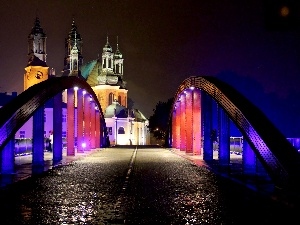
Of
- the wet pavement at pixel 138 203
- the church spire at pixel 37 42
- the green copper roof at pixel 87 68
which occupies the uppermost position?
the church spire at pixel 37 42

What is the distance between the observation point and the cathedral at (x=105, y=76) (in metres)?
98.0

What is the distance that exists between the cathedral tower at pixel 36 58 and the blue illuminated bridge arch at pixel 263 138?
276 ft

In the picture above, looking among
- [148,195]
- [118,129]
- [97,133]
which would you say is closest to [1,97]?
[118,129]

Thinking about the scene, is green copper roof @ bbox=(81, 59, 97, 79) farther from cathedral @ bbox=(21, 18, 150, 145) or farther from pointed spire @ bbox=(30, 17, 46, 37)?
pointed spire @ bbox=(30, 17, 46, 37)

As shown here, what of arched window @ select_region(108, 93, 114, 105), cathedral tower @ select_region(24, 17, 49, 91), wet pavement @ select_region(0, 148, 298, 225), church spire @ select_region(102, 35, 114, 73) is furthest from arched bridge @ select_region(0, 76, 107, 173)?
church spire @ select_region(102, 35, 114, 73)

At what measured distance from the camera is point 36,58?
102625 millimetres

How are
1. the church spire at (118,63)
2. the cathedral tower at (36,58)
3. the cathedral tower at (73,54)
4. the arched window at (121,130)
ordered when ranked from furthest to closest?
the church spire at (118,63)
the cathedral tower at (73,54)
the cathedral tower at (36,58)
the arched window at (121,130)

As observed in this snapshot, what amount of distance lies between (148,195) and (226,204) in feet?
6.56

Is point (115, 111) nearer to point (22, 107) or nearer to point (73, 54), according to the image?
point (73, 54)

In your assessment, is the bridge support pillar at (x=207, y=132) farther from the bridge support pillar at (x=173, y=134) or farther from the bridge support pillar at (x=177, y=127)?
the bridge support pillar at (x=173, y=134)

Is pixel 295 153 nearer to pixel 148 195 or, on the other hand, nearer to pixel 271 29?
pixel 148 195

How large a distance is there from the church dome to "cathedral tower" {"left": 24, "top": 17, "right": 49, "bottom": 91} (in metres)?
13.7

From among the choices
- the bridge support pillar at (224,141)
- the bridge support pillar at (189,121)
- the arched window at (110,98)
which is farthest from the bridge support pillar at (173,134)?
the arched window at (110,98)

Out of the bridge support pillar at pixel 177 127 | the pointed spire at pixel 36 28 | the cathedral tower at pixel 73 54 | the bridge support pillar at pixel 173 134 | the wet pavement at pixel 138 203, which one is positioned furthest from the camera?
the cathedral tower at pixel 73 54
